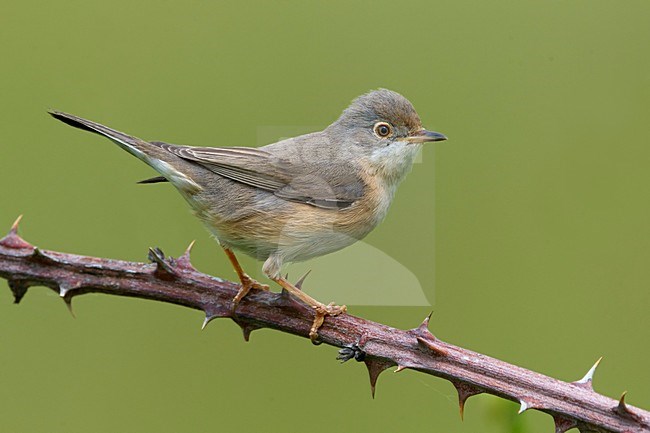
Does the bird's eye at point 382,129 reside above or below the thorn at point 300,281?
above

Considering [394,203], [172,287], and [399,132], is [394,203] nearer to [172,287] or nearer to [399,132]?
[399,132]

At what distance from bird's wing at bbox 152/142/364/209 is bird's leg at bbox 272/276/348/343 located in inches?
20.4

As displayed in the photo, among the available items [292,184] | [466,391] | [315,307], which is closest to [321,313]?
[315,307]

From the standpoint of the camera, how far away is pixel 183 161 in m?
4.64

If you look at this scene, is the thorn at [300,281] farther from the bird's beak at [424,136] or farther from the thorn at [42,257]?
the thorn at [42,257]

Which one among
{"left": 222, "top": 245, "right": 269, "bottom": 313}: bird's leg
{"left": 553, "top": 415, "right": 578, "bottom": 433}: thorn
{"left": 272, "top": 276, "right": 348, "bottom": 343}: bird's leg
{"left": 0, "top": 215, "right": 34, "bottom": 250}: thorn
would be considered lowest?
{"left": 553, "top": 415, "right": 578, "bottom": 433}: thorn

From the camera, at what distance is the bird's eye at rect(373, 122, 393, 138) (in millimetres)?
4906

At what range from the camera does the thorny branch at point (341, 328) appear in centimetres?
325

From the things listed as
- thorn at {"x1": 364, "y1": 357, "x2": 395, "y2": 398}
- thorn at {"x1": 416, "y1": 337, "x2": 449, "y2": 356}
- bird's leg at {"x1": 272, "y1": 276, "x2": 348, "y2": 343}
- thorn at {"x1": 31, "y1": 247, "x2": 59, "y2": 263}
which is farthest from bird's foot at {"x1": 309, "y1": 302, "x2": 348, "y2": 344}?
thorn at {"x1": 31, "y1": 247, "x2": 59, "y2": 263}

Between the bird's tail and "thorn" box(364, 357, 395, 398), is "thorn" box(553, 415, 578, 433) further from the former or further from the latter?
the bird's tail

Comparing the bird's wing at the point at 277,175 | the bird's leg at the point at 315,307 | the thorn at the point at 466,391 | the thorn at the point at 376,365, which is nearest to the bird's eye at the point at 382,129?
the bird's wing at the point at 277,175

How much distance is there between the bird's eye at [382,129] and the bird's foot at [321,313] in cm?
124

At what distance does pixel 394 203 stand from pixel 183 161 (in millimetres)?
Answer: 1244

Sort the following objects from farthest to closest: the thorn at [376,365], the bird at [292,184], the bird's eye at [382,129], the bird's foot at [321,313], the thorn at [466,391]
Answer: the bird's eye at [382,129] → the bird at [292,184] → the bird's foot at [321,313] → the thorn at [376,365] → the thorn at [466,391]
